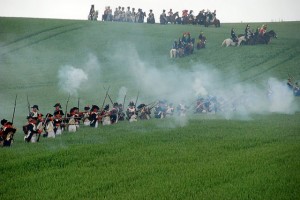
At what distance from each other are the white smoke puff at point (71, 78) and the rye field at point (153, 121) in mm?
151

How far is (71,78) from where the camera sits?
3766 cm

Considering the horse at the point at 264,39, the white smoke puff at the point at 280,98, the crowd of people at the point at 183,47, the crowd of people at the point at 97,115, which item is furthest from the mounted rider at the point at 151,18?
the crowd of people at the point at 97,115

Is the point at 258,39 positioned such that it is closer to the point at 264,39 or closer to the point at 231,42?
the point at 264,39

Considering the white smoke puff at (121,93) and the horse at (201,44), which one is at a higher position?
the horse at (201,44)

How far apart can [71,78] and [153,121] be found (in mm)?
19765

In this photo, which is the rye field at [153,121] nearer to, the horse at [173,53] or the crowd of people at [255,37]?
the crowd of people at [255,37]

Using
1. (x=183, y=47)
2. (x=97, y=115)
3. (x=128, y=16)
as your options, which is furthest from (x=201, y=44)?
(x=97, y=115)

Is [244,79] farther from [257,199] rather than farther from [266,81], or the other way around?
[257,199]

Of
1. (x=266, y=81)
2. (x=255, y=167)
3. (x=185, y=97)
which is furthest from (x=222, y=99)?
(x=255, y=167)

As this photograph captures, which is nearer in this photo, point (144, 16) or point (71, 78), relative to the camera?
point (71, 78)

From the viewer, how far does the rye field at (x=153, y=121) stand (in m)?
9.36

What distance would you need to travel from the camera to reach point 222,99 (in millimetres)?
23766

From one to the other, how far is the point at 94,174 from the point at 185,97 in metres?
17.7

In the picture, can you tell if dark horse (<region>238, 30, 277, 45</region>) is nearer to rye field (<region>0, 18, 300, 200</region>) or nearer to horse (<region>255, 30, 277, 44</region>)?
horse (<region>255, 30, 277, 44</region>)
